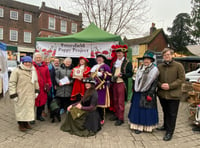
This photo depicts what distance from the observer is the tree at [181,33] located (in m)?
32.8

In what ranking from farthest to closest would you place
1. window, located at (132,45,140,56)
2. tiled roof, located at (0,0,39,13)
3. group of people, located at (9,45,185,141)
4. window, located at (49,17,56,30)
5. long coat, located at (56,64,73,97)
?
window, located at (132,45,140,56)
window, located at (49,17,56,30)
tiled roof, located at (0,0,39,13)
long coat, located at (56,64,73,97)
group of people, located at (9,45,185,141)

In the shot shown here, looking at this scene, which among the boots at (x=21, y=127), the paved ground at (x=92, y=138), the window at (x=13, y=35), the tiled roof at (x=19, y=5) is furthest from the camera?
the window at (x=13, y=35)

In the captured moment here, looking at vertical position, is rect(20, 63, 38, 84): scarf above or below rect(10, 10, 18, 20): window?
below

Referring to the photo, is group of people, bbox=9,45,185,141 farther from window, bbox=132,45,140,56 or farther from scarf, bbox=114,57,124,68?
window, bbox=132,45,140,56

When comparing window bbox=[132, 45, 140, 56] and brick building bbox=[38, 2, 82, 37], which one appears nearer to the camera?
brick building bbox=[38, 2, 82, 37]


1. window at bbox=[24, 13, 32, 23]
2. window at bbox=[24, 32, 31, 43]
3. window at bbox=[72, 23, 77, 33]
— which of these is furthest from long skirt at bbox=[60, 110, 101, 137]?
window at bbox=[24, 13, 32, 23]

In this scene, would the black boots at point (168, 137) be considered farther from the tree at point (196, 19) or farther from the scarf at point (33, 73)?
the tree at point (196, 19)

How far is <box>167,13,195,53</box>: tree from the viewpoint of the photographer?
1289 inches

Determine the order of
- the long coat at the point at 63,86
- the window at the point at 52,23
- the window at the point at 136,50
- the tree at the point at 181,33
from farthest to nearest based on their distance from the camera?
the tree at the point at 181,33
the window at the point at 136,50
the window at the point at 52,23
the long coat at the point at 63,86

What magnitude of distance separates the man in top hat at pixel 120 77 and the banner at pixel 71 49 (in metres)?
0.75

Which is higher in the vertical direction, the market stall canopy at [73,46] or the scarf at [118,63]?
the market stall canopy at [73,46]

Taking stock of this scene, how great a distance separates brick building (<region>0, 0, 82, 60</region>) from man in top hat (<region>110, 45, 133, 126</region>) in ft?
66.0

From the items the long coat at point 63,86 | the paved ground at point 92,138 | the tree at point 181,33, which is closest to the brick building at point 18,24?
the long coat at point 63,86

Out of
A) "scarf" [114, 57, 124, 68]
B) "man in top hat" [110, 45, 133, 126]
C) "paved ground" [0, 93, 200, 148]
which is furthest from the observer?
"scarf" [114, 57, 124, 68]
